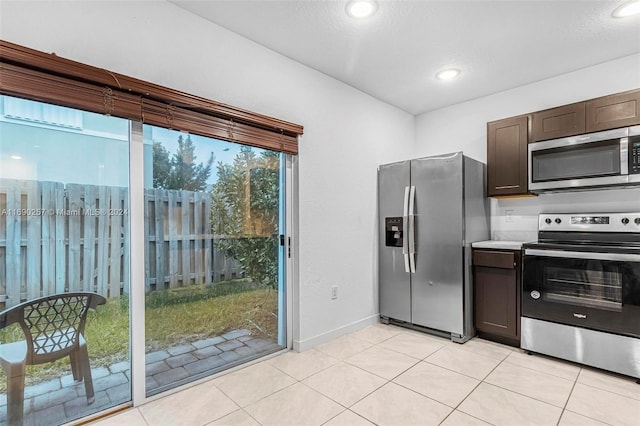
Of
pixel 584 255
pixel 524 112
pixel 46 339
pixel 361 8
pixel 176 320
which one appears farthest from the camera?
pixel 524 112

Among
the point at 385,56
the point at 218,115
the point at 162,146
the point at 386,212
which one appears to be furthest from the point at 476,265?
the point at 162,146

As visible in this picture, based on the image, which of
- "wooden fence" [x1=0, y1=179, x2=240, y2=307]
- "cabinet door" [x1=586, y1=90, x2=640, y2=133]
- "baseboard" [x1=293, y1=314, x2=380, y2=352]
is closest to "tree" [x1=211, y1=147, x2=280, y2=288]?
"wooden fence" [x1=0, y1=179, x2=240, y2=307]

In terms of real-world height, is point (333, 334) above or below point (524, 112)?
below

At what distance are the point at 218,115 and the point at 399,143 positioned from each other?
249cm

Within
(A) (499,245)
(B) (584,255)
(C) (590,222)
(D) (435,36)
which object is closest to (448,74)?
(D) (435,36)

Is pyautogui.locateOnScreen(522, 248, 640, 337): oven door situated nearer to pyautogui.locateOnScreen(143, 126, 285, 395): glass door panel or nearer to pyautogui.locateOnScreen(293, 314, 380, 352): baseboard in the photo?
pyautogui.locateOnScreen(293, 314, 380, 352): baseboard

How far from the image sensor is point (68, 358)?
189 cm

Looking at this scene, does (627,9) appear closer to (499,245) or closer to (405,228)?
(499,245)

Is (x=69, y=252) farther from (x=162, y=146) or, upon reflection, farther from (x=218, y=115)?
(x=218, y=115)

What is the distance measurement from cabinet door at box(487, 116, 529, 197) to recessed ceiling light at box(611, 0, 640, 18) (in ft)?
3.20

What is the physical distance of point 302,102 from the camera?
2.98 metres

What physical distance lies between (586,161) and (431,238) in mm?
1456

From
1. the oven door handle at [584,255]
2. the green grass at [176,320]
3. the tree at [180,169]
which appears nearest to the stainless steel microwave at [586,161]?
the oven door handle at [584,255]

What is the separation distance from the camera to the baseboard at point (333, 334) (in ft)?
9.59
